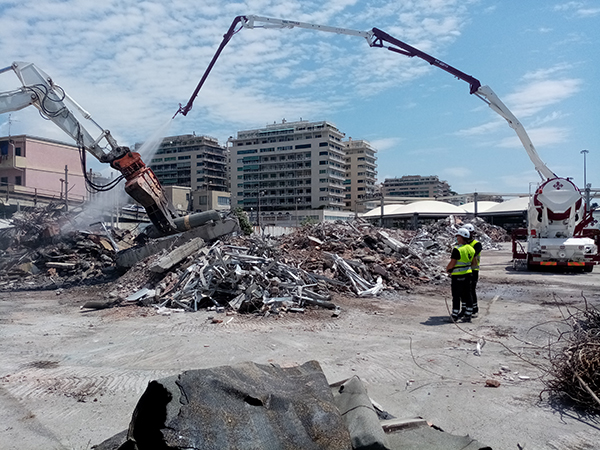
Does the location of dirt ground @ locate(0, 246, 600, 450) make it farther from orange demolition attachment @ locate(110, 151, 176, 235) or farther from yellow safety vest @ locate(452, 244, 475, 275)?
orange demolition attachment @ locate(110, 151, 176, 235)

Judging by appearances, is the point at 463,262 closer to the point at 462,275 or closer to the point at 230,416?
the point at 462,275

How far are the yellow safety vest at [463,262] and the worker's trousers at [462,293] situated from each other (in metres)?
0.08

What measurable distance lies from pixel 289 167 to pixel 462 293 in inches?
4086

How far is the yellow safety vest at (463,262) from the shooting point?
8.60 meters

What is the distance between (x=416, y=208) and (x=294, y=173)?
54.5m

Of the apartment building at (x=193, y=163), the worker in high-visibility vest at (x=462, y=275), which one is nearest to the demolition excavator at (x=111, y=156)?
the worker in high-visibility vest at (x=462, y=275)

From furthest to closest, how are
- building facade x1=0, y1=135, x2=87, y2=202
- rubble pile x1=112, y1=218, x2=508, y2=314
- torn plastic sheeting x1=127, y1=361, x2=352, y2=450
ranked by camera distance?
building facade x1=0, y1=135, x2=87, y2=202
rubble pile x1=112, y1=218, x2=508, y2=314
torn plastic sheeting x1=127, y1=361, x2=352, y2=450

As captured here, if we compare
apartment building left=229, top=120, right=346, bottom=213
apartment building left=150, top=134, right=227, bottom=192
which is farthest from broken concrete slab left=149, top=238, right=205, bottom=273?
apartment building left=150, top=134, right=227, bottom=192

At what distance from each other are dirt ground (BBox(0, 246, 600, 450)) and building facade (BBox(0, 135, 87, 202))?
4159 cm

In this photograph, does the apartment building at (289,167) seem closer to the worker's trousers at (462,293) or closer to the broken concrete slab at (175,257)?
the broken concrete slab at (175,257)

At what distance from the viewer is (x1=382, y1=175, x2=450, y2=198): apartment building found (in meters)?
184

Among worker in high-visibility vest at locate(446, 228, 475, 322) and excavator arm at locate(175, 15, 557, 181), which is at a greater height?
excavator arm at locate(175, 15, 557, 181)

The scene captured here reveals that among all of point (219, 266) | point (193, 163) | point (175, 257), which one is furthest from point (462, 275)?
point (193, 163)

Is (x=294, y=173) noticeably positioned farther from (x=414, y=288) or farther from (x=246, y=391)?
(x=246, y=391)
